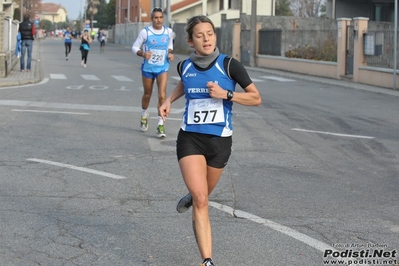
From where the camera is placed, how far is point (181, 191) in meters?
7.90

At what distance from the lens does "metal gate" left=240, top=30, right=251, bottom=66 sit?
1517 inches

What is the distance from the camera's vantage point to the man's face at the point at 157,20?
11.0 m

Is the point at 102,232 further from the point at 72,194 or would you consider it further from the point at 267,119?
the point at 267,119

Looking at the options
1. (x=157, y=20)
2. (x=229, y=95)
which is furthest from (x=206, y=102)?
(x=157, y=20)

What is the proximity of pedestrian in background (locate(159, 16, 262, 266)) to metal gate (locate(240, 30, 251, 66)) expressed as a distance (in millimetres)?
33042

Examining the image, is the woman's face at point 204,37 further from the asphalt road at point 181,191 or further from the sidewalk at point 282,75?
the sidewalk at point 282,75

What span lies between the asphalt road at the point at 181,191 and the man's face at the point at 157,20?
178cm

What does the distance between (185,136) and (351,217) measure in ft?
7.68

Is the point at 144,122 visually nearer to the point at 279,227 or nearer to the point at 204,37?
the point at 279,227

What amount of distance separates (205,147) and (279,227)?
5.19ft

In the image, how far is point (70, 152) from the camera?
10148 millimetres

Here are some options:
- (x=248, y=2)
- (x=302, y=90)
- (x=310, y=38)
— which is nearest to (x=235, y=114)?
(x=302, y=90)

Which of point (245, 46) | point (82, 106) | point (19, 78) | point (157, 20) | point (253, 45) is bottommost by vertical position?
point (82, 106)

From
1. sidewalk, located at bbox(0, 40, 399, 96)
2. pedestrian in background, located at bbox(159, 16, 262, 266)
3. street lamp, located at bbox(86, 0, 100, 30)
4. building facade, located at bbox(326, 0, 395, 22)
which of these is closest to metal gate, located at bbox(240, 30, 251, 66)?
sidewalk, located at bbox(0, 40, 399, 96)
